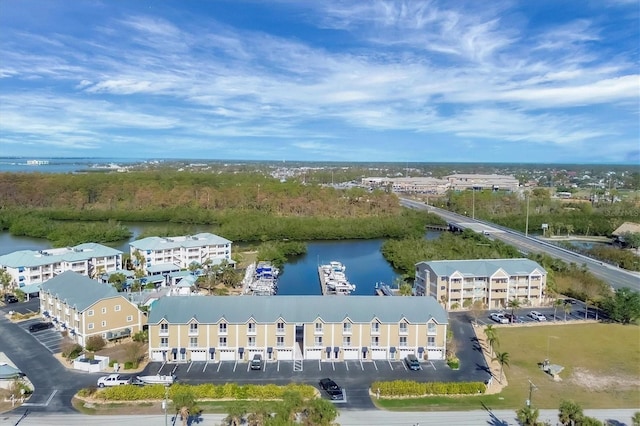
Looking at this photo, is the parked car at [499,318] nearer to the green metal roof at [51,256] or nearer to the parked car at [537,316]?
the parked car at [537,316]

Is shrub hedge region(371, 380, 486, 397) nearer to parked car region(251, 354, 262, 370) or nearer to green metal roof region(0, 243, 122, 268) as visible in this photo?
parked car region(251, 354, 262, 370)

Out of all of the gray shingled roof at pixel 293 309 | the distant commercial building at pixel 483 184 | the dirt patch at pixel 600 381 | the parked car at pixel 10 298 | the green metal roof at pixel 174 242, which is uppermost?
the distant commercial building at pixel 483 184

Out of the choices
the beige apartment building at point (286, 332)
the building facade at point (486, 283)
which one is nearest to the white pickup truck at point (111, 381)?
the beige apartment building at point (286, 332)

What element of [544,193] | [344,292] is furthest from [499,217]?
[344,292]

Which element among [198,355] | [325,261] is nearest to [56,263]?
[198,355]

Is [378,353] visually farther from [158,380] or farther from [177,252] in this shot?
[177,252]

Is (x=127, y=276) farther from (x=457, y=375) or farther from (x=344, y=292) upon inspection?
(x=457, y=375)
